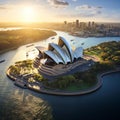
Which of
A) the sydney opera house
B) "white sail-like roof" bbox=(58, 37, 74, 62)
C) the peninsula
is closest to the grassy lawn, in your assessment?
the peninsula

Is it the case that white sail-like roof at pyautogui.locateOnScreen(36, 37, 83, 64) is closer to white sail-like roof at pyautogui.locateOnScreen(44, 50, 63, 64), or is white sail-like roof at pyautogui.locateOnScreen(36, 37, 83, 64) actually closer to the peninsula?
white sail-like roof at pyautogui.locateOnScreen(44, 50, 63, 64)

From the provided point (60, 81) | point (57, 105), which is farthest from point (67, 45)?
point (57, 105)

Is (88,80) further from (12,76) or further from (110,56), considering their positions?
(110,56)

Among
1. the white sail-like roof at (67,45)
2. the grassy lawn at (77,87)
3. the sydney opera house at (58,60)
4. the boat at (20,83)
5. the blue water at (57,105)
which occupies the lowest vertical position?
the blue water at (57,105)

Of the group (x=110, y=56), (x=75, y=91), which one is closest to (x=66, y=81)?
(x=75, y=91)

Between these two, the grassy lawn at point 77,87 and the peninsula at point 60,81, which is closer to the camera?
the peninsula at point 60,81

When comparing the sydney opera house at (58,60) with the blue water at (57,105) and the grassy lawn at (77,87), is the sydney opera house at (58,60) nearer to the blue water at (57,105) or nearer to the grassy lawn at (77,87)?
the grassy lawn at (77,87)

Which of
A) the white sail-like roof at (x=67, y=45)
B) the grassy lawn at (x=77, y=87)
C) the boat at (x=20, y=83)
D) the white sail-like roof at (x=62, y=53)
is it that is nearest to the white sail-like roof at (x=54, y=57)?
the white sail-like roof at (x=62, y=53)

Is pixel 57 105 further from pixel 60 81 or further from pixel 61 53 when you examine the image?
pixel 61 53

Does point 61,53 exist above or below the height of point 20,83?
above
